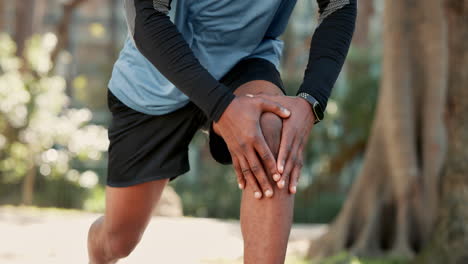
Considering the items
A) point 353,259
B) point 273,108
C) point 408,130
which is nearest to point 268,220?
point 273,108

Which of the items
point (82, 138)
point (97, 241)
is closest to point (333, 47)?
point (97, 241)

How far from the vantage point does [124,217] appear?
3305 millimetres

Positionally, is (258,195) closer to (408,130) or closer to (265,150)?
(265,150)

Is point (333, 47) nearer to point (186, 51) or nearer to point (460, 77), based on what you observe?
point (186, 51)

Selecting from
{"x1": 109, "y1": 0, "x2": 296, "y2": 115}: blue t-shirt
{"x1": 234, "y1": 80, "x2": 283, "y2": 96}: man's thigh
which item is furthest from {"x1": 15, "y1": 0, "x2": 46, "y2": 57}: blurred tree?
{"x1": 234, "y1": 80, "x2": 283, "y2": 96}: man's thigh

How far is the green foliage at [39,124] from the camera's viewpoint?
13.6 meters

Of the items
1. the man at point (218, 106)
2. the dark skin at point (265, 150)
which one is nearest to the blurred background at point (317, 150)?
the man at point (218, 106)

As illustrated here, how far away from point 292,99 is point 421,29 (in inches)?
236

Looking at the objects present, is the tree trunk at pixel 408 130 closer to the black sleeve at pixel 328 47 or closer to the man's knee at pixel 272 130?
the black sleeve at pixel 328 47

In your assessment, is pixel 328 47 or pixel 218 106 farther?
pixel 328 47

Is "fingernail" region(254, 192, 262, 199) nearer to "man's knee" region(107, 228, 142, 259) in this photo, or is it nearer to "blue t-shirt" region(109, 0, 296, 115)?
"blue t-shirt" region(109, 0, 296, 115)

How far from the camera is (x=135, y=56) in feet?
10.6

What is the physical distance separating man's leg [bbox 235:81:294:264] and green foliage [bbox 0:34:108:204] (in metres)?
11.8

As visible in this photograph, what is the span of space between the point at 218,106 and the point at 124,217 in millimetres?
1192
